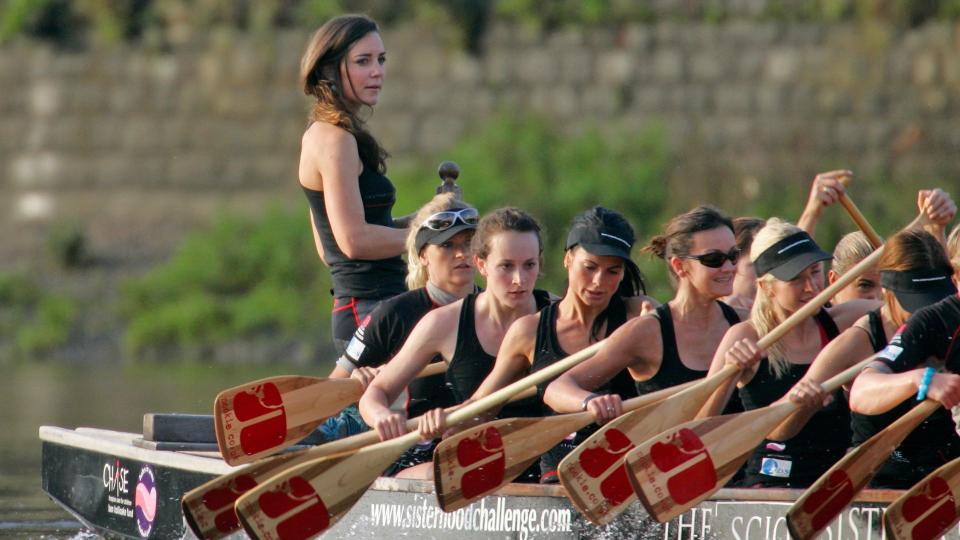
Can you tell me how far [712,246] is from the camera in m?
5.48

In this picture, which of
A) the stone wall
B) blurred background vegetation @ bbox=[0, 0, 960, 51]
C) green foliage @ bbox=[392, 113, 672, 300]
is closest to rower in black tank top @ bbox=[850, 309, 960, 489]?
green foliage @ bbox=[392, 113, 672, 300]

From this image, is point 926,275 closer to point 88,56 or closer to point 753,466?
point 753,466

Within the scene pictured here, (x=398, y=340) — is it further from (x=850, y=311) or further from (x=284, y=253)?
(x=284, y=253)

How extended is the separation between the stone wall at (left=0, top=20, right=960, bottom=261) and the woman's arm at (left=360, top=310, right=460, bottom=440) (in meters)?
11.7

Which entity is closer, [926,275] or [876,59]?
[926,275]

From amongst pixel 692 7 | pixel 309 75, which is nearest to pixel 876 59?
pixel 692 7

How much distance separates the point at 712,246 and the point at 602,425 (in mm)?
610

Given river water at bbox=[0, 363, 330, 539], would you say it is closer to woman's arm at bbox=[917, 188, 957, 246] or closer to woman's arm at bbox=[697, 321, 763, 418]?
woman's arm at bbox=[697, 321, 763, 418]

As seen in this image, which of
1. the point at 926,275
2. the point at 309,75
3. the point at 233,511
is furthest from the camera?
the point at 309,75

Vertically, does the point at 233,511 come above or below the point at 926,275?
below

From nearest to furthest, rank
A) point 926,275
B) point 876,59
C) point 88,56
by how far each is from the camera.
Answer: point 926,275
point 876,59
point 88,56

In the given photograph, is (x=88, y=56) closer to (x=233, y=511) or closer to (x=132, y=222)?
(x=132, y=222)

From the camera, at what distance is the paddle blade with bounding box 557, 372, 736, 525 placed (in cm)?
516

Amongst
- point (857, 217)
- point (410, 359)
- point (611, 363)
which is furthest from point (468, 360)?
point (857, 217)
